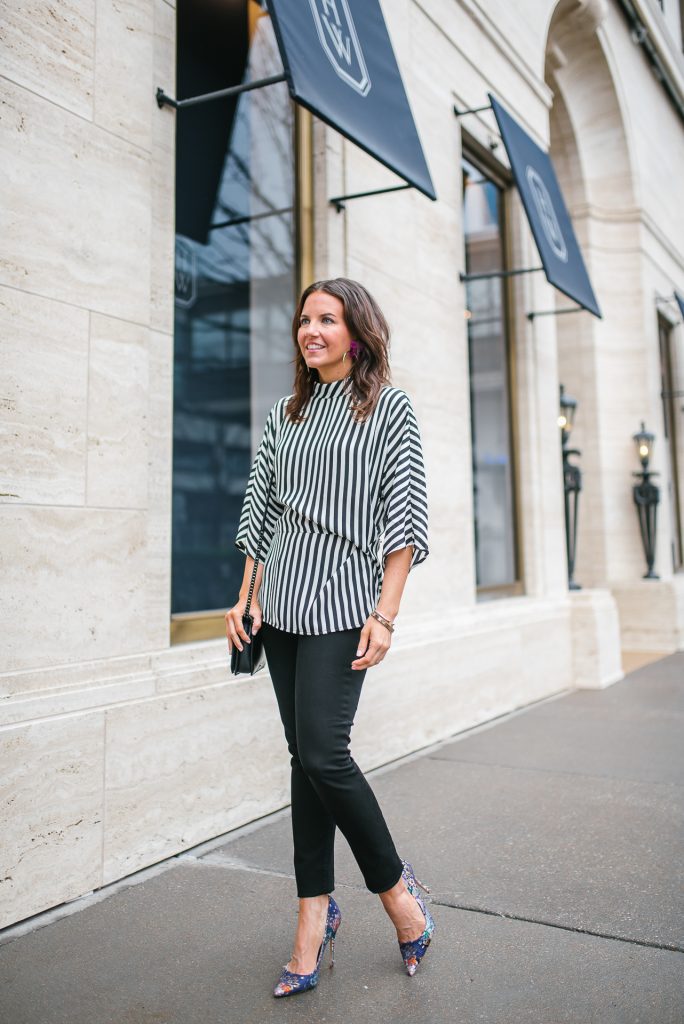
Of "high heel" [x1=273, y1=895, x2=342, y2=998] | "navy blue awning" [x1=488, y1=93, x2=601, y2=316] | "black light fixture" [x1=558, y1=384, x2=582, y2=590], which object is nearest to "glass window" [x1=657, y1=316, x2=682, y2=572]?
"black light fixture" [x1=558, y1=384, x2=582, y2=590]

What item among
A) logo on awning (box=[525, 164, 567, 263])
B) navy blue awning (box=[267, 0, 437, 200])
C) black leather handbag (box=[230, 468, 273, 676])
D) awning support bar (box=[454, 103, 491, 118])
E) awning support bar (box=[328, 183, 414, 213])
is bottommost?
black leather handbag (box=[230, 468, 273, 676])

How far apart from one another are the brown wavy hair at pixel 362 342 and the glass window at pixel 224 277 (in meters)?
2.66

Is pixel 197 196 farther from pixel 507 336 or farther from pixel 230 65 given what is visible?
pixel 507 336

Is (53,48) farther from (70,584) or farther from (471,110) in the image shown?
(471,110)

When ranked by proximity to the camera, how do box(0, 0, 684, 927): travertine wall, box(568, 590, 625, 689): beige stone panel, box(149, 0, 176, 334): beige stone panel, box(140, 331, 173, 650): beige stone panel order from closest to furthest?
box(0, 0, 684, 927): travertine wall → box(140, 331, 173, 650): beige stone panel → box(149, 0, 176, 334): beige stone panel → box(568, 590, 625, 689): beige stone panel

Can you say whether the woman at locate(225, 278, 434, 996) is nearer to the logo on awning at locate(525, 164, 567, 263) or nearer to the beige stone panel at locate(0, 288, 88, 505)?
the beige stone panel at locate(0, 288, 88, 505)

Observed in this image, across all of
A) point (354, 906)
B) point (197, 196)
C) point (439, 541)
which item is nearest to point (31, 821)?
point (354, 906)

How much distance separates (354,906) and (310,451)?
163 cm

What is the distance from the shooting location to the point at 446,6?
6543 mm

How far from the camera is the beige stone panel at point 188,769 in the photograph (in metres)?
3.23

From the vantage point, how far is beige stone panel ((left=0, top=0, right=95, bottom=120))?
305 cm

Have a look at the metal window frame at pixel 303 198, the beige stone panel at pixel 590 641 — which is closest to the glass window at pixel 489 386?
the beige stone panel at pixel 590 641

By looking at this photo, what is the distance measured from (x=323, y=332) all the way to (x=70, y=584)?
4.60 ft

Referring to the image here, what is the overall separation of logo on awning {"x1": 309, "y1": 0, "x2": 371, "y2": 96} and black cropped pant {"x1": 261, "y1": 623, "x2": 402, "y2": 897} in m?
3.14
